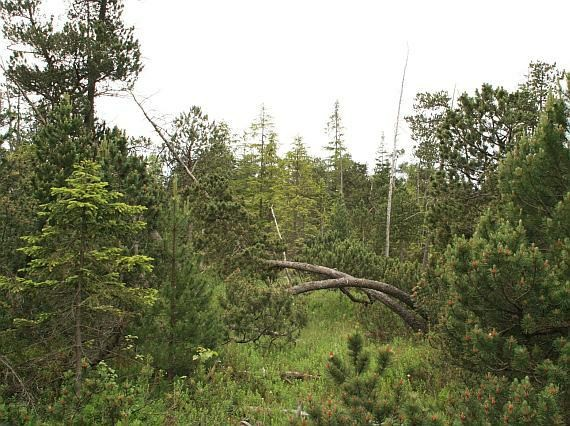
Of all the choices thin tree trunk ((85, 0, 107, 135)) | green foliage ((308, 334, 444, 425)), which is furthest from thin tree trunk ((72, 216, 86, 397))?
thin tree trunk ((85, 0, 107, 135))

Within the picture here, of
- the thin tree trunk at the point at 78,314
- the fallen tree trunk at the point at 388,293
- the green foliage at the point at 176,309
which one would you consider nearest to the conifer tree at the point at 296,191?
the fallen tree trunk at the point at 388,293

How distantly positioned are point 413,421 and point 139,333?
512cm

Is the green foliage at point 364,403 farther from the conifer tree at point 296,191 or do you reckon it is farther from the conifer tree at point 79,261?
the conifer tree at point 296,191

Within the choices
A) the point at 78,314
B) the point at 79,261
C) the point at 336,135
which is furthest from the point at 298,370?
the point at 336,135

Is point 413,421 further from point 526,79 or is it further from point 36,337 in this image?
point 526,79

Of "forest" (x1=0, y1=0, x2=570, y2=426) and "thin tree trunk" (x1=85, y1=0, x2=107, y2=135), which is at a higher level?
"thin tree trunk" (x1=85, y1=0, x2=107, y2=135)

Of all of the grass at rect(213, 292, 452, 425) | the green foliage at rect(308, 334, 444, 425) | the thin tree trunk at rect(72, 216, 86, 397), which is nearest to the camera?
the green foliage at rect(308, 334, 444, 425)

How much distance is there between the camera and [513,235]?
5.06 metres

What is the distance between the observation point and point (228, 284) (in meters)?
11.7

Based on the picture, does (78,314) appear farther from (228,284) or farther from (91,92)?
(91,92)

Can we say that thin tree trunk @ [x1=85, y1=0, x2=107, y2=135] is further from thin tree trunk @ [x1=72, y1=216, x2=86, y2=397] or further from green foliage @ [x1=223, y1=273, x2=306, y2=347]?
thin tree trunk @ [x1=72, y1=216, x2=86, y2=397]

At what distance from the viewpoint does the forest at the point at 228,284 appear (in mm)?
4887

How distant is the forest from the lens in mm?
4887

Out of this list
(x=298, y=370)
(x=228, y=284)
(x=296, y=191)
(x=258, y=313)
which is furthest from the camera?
(x=296, y=191)
